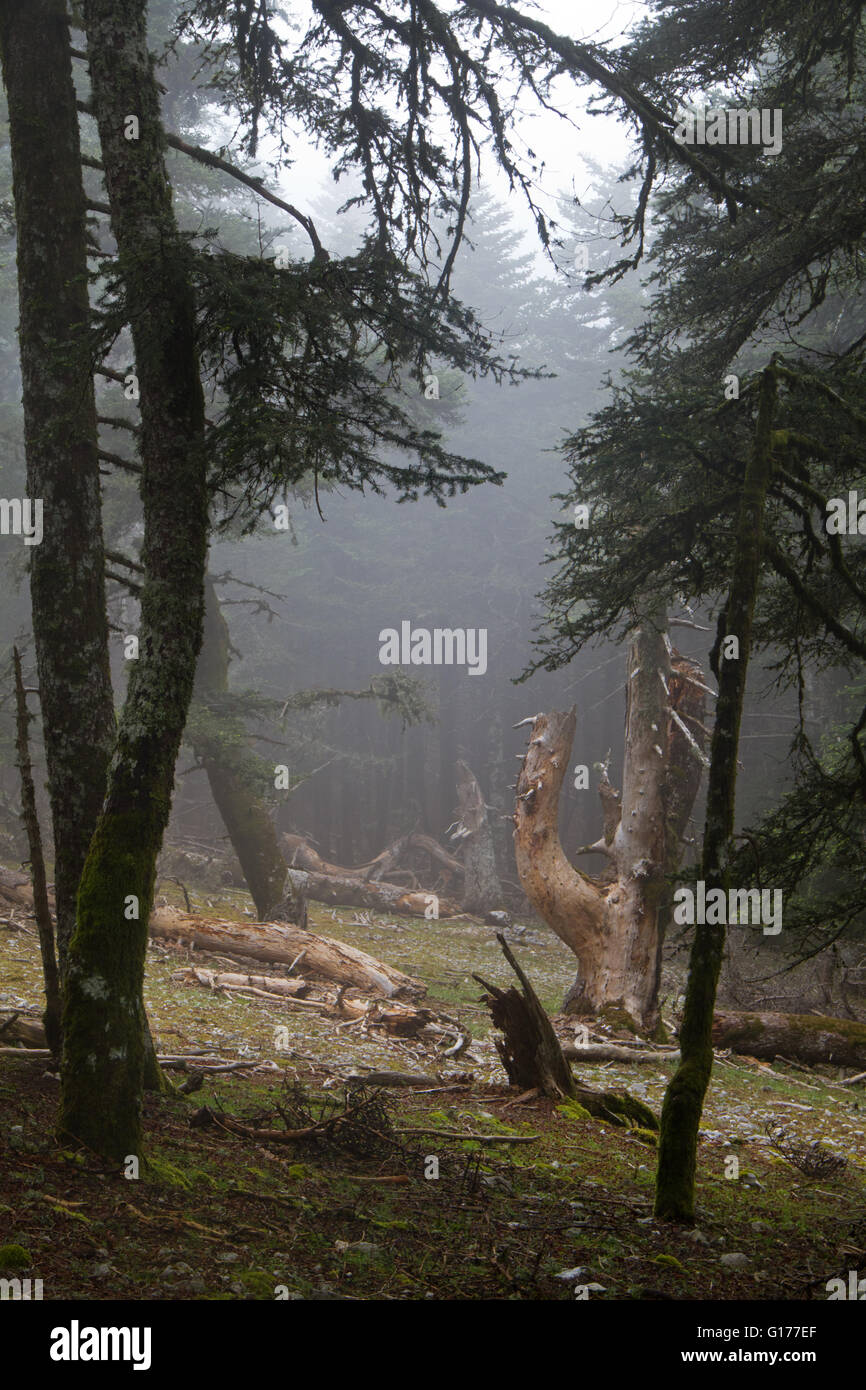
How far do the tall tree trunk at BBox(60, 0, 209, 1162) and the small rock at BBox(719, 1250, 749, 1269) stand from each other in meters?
3.09

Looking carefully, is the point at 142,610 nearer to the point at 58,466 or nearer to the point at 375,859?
the point at 58,466

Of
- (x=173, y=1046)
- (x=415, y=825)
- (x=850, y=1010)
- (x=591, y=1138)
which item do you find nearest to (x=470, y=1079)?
(x=591, y=1138)

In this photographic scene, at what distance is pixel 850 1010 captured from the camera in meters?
13.9

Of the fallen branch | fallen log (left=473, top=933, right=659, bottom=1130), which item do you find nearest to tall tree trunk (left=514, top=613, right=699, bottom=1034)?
fallen log (left=473, top=933, right=659, bottom=1130)

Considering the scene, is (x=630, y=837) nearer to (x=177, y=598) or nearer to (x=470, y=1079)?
(x=470, y=1079)

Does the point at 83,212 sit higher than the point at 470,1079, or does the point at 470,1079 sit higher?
the point at 83,212

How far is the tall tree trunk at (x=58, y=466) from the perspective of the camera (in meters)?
6.02

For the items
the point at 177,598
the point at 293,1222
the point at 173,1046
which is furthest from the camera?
the point at 173,1046

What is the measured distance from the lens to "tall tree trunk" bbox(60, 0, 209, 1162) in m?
5.00

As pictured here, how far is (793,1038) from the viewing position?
12039mm

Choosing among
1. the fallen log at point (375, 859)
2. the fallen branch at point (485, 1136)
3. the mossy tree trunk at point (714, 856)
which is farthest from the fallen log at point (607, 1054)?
the fallen log at point (375, 859)

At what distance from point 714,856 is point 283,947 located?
9823 millimetres

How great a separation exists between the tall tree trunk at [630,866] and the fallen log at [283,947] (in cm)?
234
